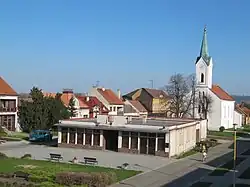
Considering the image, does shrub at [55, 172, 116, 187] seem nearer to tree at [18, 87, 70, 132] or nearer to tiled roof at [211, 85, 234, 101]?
tree at [18, 87, 70, 132]

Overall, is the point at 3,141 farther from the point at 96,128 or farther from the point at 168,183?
the point at 168,183

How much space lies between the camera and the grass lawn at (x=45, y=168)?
1067 inches

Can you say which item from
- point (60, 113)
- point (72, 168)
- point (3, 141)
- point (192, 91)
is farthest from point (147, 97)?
point (72, 168)

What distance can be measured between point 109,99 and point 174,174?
51819 mm

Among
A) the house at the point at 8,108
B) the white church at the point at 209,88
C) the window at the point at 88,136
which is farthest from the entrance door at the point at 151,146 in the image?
the white church at the point at 209,88

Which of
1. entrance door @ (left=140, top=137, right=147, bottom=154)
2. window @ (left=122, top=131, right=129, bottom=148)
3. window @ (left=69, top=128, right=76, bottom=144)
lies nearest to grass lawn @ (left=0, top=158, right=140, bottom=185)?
entrance door @ (left=140, top=137, right=147, bottom=154)

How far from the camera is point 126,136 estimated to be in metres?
41.8

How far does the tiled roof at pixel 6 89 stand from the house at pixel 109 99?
2136cm

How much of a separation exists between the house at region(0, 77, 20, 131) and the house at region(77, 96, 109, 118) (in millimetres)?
16001

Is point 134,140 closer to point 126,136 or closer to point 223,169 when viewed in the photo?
point 126,136

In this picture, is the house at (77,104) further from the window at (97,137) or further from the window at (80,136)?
the window at (97,137)

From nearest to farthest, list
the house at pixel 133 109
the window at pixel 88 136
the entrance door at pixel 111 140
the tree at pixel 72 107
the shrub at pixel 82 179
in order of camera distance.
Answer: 1. the shrub at pixel 82 179
2. the entrance door at pixel 111 140
3. the window at pixel 88 136
4. the tree at pixel 72 107
5. the house at pixel 133 109

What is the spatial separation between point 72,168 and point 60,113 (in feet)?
98.6

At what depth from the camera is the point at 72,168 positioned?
31.3 m
